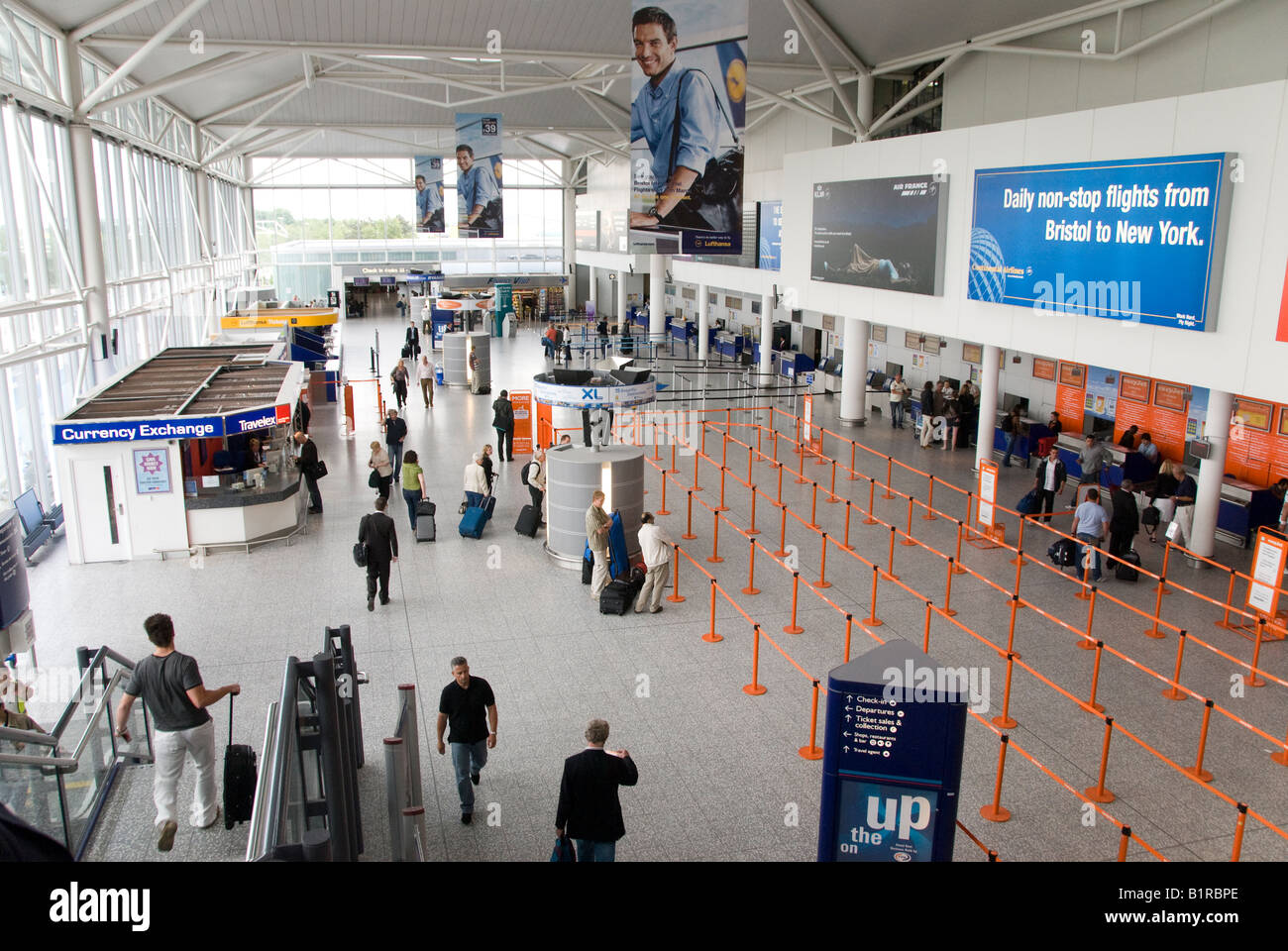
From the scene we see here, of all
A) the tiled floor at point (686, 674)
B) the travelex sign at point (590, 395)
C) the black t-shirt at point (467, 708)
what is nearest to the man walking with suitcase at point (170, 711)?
the tiled floor at point (686, 674)

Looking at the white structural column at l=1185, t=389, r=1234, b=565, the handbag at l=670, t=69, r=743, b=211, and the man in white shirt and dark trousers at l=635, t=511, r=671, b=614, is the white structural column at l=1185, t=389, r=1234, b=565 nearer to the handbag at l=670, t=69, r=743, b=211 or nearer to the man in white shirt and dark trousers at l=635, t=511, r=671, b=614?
the handbag at l=670, t=69, r=743, b=211

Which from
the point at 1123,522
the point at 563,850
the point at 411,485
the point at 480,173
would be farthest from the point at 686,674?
the point at 480,173

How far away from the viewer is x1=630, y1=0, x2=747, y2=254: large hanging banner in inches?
447

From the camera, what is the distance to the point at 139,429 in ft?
45.8

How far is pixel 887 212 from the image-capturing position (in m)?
20.4

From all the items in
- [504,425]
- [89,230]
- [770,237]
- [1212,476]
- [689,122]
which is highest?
[689,122]

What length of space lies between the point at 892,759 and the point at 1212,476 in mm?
10793

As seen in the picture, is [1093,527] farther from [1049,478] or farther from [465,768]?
[465,768]

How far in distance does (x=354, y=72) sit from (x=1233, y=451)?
26.7 m

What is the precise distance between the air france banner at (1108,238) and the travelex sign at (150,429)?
12723mm

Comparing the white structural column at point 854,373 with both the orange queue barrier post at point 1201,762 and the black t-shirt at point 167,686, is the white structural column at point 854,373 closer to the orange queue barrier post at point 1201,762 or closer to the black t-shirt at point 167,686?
the orange queue barrier post at point 1201,762

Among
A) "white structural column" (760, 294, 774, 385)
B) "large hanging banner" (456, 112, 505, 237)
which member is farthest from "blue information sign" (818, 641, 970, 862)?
"white structural column" (760, 294, 774, 385)

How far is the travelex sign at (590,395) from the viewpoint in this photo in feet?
62.5
